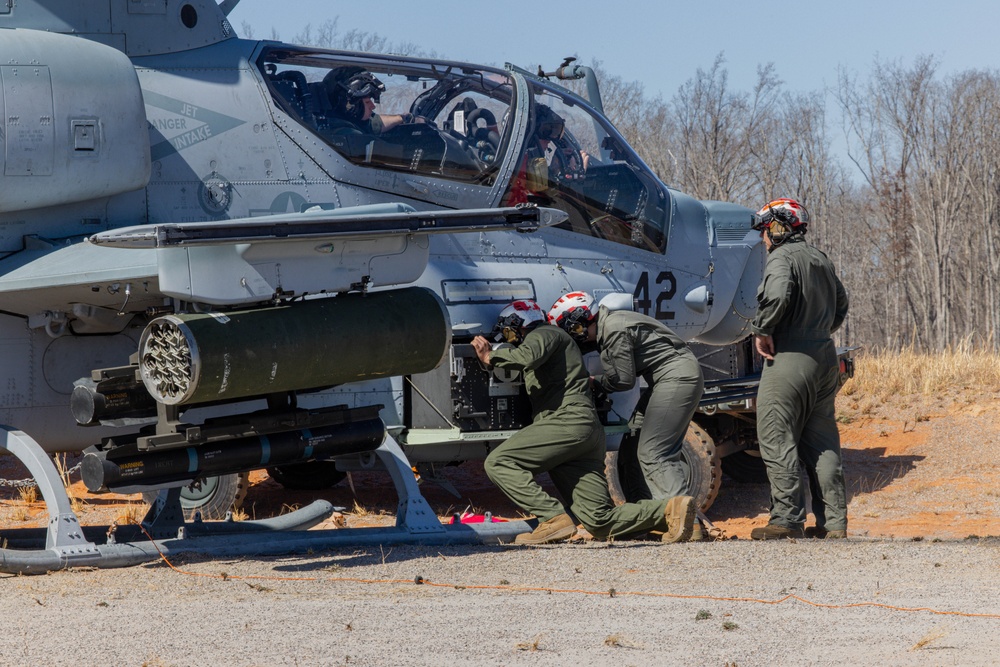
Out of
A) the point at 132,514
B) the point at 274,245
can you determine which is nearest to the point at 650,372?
the point at 274,245

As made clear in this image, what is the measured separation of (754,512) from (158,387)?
6.41 m

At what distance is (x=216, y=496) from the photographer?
948 cm

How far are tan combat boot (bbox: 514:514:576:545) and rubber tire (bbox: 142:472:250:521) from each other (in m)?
3.04

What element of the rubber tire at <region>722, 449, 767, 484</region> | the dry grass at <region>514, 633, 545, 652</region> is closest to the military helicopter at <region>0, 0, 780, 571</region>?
the dry grass at <region>514, 633, 545, 652</region>

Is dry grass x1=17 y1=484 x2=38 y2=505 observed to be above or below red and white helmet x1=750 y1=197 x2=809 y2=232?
below

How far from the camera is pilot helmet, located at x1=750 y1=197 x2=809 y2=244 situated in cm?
762

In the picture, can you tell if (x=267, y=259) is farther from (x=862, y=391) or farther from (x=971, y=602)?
(x=862, y=391)

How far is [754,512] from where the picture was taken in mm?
10727

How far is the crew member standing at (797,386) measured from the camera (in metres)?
7.32

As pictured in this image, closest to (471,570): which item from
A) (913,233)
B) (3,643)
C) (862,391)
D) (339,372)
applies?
(339,372)

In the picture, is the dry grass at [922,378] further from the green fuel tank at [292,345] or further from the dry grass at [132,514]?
the green fuel tank at [292,345]

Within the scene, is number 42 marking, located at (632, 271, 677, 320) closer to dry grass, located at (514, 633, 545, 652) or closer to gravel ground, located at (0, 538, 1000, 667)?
gravel ground, located at (0, 538, 1000, 667)

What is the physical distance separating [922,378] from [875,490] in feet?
13.2

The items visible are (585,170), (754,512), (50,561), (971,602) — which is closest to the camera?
(971,602)
